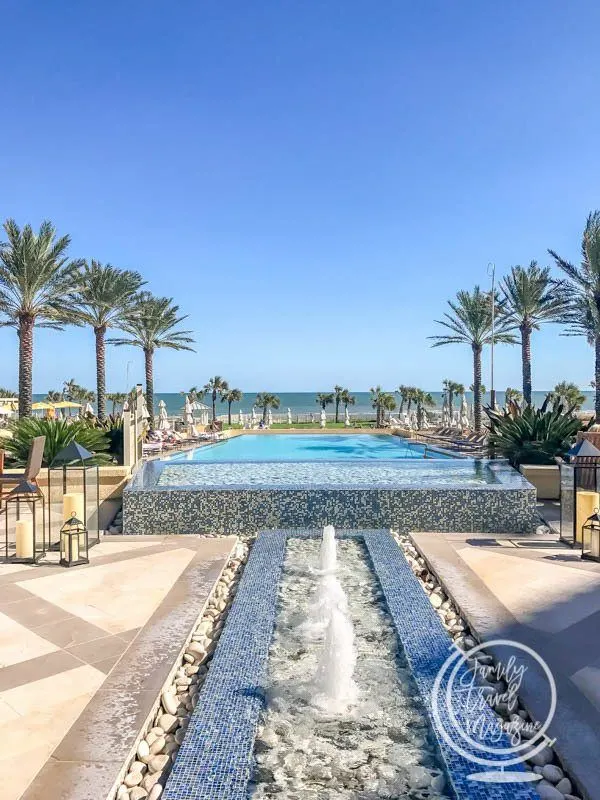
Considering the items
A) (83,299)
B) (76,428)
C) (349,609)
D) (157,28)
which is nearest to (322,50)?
(157,28)

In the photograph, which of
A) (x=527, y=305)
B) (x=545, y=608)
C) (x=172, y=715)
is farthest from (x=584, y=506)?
(x=527, y=305)

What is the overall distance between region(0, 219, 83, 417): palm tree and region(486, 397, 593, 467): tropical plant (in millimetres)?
16047

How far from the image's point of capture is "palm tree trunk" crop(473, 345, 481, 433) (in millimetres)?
27047

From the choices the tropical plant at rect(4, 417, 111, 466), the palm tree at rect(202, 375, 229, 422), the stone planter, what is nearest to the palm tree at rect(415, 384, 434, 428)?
the palm tree at rect(202, 375, 229, 422)

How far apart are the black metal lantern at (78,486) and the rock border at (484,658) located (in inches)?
172

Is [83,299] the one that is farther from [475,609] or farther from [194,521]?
[475,609]

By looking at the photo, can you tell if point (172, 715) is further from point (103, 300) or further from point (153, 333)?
point (153, 333)

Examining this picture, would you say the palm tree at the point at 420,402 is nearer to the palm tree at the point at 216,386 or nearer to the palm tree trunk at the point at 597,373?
the palm tree trunk at the point at 597,373

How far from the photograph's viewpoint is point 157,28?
10.7 m

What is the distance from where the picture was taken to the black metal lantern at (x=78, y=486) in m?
7.53

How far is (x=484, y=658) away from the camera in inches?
166

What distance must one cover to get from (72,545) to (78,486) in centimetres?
364

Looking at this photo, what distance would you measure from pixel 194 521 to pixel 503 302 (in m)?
23.2

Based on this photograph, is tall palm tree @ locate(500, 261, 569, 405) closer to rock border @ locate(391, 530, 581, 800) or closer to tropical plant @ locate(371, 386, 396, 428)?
tropical plant @ locate(371, 386, 396, 428)
